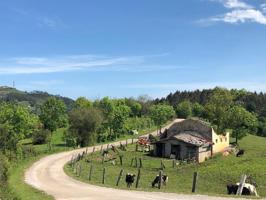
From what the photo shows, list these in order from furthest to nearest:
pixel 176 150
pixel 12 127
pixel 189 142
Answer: pixel 176 150
pixel 189 142
pixel 12 127

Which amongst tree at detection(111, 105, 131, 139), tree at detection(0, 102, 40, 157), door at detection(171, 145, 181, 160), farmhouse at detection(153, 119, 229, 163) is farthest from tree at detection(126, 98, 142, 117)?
tree at detection(0, 102, 40, 157)

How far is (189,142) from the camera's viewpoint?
7419 centimetres

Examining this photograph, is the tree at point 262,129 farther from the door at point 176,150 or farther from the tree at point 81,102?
the door at point 176,150

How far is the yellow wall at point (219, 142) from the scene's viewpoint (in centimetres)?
7988

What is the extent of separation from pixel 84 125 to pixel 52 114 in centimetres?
1854

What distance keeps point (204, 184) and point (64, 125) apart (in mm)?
76069

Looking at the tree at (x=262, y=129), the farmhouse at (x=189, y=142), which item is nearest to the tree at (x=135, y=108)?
the tree at (x=262, y=129)

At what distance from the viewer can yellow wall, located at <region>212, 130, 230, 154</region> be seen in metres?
79.9

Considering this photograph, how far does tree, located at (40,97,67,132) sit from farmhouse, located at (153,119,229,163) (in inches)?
1407

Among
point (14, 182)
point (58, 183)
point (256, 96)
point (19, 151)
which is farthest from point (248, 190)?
point (256, 96)

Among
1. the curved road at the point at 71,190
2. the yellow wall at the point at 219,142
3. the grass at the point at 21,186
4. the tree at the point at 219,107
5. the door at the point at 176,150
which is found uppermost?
the tree at the point at 219,107

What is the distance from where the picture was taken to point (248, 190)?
34.8 m

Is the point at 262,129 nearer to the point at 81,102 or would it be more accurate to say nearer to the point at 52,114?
the point at 81,102

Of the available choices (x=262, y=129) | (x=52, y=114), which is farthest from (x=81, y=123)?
(x=262, y=129)
